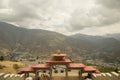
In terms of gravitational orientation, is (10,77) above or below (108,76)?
above

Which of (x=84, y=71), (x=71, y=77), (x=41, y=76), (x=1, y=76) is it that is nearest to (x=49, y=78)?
(x=41, y=76)

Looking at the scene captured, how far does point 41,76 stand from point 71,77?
6.03 meters

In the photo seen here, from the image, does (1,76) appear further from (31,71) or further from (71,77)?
(71,77)

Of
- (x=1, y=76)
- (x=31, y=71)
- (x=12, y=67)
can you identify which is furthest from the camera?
(x=12, y=67)

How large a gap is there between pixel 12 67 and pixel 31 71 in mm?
50198

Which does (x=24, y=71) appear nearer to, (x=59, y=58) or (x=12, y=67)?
(x=59, y=58)

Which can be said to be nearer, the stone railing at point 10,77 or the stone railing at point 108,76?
the stone railing at point 108,76

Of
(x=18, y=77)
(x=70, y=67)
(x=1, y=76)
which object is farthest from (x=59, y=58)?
(x=1, y=76)

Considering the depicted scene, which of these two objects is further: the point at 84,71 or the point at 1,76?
the point at 84,71

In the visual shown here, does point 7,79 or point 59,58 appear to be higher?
point 59,58

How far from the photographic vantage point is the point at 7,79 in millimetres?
37250

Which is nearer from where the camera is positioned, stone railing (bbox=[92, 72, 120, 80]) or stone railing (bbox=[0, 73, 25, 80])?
stone railing (bbox=[92, 72, 120, 80])

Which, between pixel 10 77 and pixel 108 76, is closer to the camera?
pixel 108 76

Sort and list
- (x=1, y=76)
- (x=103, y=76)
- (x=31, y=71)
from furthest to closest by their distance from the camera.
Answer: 1. (x=31, y=71)
2. (x=103, y=76)
3. (x=1, y=76)
